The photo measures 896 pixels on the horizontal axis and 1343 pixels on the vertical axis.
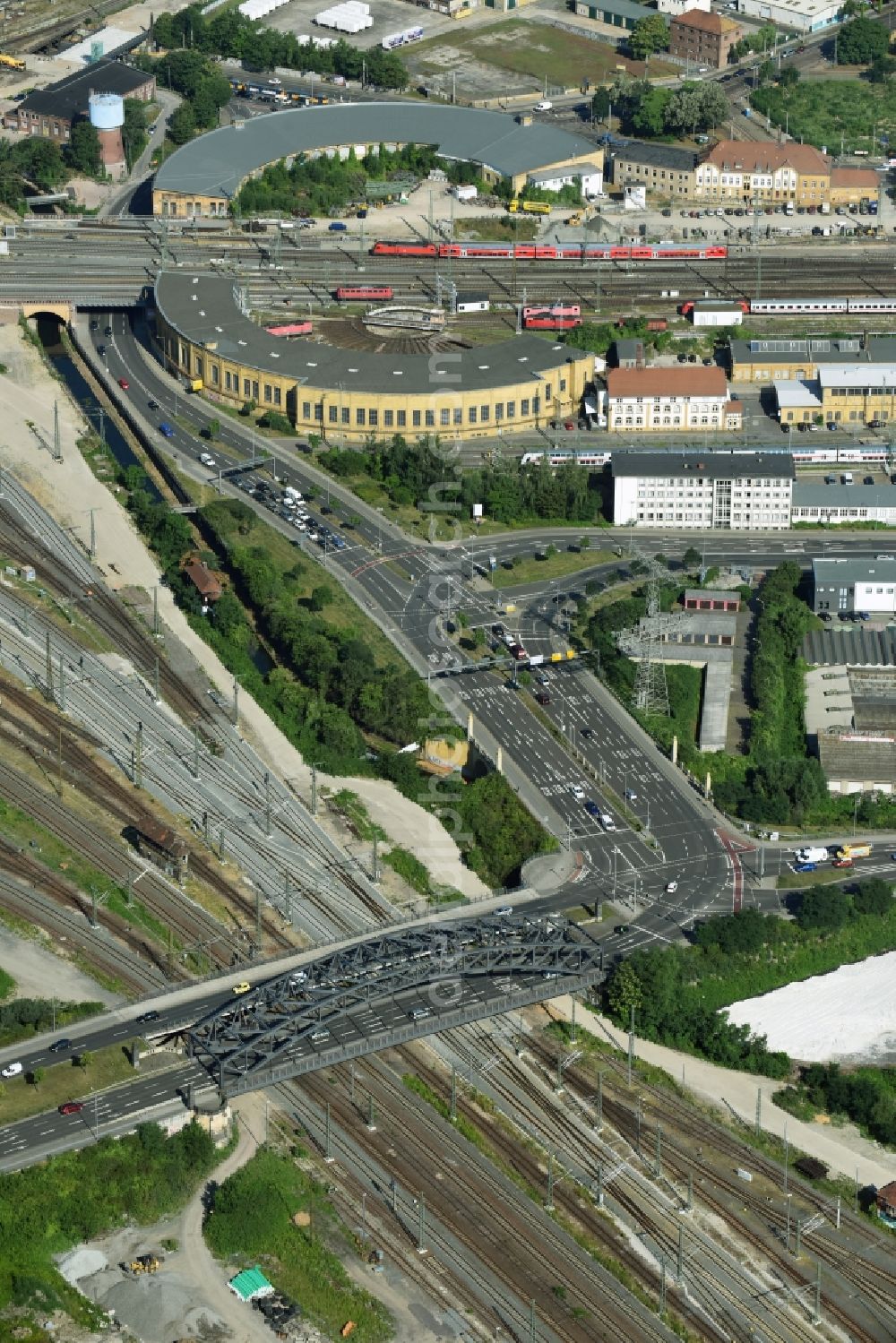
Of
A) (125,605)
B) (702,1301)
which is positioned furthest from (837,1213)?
(125,605)

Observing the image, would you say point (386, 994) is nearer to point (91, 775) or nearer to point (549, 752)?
point (549, 752)

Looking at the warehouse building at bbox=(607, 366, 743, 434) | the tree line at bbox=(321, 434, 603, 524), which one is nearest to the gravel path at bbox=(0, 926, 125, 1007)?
the tree line at bbox=(321, 434, 603, 524)

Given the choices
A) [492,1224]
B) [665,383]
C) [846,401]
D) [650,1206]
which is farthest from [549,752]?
[846,401]

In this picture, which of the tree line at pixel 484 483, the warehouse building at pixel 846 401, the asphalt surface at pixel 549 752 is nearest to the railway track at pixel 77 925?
the asphalt surface at pixel 549 752

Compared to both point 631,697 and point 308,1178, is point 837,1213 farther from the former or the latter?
point 631,697

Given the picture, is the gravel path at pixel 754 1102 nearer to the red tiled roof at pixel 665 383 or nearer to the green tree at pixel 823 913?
the green tree at pixel 823 913
